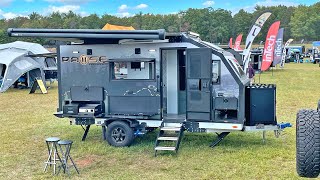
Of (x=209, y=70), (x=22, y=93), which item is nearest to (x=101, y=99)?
(x=209, y=70)

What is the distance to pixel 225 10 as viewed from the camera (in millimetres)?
107500

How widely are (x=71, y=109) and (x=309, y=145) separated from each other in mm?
6934

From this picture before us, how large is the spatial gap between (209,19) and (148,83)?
92.5m

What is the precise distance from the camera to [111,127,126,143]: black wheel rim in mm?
9250

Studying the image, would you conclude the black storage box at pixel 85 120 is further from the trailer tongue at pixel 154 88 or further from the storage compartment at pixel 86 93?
the storage compartment at pixel 86 93

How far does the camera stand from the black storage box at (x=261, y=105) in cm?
888

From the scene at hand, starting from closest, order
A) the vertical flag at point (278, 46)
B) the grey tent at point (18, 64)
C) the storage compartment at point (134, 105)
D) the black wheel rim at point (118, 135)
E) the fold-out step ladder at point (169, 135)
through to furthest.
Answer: the fold-out step ladder at point (169, 135), the storage compartment at point (134, 105), the black wheel rim at point (118, 135), the grey tent at point (18, 64), the vertical flag at point (278, 46)

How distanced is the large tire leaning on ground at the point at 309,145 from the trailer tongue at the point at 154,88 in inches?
204

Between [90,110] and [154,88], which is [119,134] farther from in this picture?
[154,88]

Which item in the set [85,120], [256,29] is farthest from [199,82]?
[256,29]

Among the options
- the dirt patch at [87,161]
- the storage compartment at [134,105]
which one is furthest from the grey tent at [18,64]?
the dirt patch at [87,161]

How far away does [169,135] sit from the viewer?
9047mm

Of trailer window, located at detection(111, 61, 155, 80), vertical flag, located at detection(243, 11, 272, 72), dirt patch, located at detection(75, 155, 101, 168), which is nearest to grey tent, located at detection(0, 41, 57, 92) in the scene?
vertical flag, located at detection(243, 11, 272, 72)

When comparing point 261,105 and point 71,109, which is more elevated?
point 261,105
